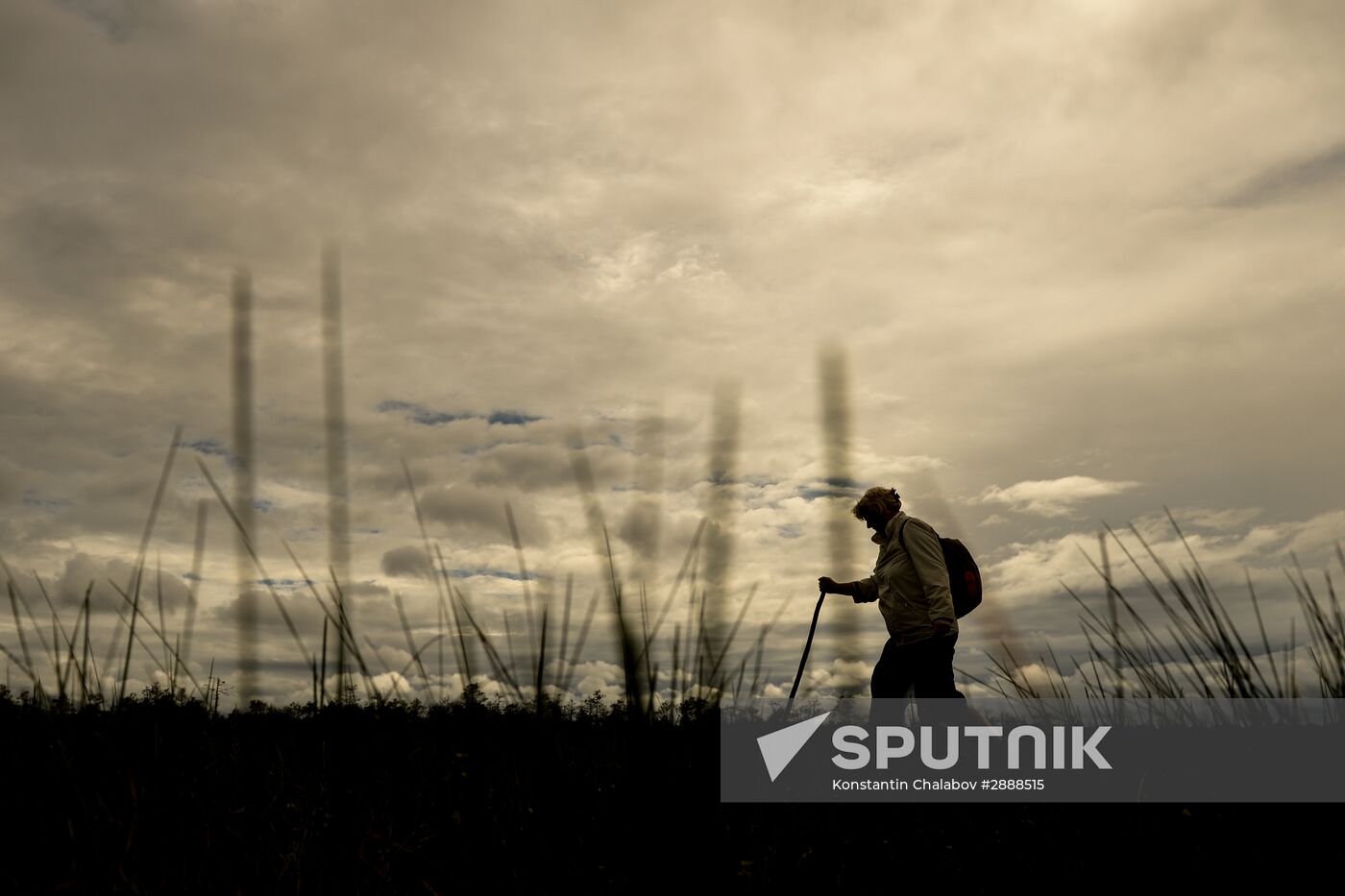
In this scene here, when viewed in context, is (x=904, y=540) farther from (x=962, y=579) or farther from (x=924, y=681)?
(x=924, y=681)

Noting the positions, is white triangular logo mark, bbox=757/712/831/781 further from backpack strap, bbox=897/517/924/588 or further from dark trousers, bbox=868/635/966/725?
backpack strap, bbox=897/517/924/588

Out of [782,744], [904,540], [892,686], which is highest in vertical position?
[904,540]

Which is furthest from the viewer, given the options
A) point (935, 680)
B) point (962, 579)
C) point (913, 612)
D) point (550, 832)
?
point (962, 579)

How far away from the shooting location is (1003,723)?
21.7 feet

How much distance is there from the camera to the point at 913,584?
6.51 metres

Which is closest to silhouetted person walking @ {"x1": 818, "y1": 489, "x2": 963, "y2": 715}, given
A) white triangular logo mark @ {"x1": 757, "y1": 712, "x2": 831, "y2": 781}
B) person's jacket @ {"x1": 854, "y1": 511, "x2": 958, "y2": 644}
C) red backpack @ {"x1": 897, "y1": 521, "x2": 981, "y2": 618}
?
person's jacket @ {"x1": 854, "y1": 511, "x2": 958, "y2": 644}

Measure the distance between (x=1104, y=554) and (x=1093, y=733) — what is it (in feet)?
4.08

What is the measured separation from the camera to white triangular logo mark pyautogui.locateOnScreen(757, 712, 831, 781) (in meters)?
5.29

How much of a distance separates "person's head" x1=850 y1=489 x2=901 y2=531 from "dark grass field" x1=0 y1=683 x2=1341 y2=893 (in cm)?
231

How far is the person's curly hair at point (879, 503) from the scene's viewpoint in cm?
702

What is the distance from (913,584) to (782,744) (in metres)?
1.63

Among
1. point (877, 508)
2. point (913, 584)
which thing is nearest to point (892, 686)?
point (913, 584)

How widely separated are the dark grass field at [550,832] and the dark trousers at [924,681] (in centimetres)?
98

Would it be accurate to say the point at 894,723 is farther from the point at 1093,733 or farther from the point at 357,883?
the point at 357,883
